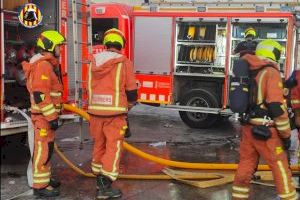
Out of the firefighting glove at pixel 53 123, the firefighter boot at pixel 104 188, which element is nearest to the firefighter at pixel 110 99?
the firefighter boot at pixel 104 188

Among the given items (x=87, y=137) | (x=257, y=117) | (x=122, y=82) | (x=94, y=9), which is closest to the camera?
(x=257, y=117)

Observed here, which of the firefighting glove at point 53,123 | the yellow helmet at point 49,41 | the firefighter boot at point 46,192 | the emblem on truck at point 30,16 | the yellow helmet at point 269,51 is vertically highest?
the emblem on truck at point 30,16

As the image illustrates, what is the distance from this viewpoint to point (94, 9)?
1068cm

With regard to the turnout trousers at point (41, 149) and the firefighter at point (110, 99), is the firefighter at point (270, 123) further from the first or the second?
the turnout trousers at point (41, 149)

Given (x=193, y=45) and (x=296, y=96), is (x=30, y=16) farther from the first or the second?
(x=193, y=45)

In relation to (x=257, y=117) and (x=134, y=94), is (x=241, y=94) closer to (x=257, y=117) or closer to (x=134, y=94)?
(x=257, y=117)

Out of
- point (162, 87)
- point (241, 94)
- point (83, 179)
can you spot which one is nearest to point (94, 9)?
point (162, 87)

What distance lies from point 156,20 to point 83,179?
4731 mm

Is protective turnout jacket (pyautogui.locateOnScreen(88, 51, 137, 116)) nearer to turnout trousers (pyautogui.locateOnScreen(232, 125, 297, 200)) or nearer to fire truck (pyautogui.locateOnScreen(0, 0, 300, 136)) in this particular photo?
turnout trousers (pyautogui.locateOnScreen(232, 125, 297, 200))

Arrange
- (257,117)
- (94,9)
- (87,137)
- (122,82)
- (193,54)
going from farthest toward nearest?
(94,9) < (193,54) < (87,137) < (122,82) < (257,117)

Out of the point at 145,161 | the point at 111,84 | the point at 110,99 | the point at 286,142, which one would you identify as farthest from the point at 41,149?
the point at 286,142

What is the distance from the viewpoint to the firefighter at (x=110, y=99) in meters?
5.27

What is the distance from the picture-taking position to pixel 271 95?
457 cm

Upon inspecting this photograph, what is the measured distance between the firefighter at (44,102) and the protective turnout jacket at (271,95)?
2173 millimetres
